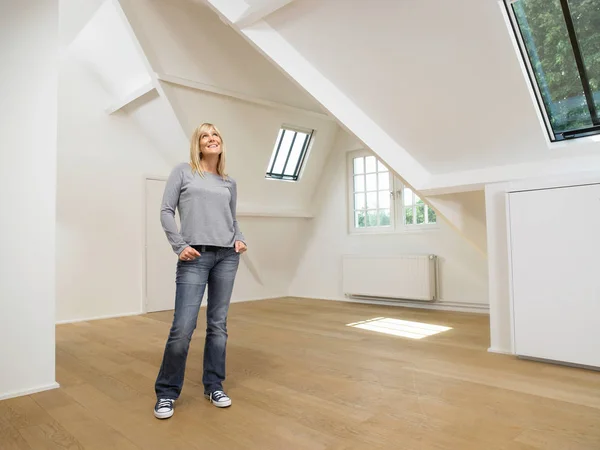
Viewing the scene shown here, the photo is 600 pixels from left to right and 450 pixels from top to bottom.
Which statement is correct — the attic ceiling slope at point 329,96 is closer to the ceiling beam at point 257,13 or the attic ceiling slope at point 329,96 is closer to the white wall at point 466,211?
the ceiling beam at point 257,13

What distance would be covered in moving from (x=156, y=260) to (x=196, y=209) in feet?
13.0

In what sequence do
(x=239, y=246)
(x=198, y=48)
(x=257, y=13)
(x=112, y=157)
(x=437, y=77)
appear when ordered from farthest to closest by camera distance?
(x=112, y=157), (x=198, y=48), (x=257, y=13), (x=437, y=77), (x=239, y=246)

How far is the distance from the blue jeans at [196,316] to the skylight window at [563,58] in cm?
231

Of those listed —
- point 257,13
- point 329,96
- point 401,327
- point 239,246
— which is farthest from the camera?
point 401,327

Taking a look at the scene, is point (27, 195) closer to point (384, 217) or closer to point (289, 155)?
point (289, 155)

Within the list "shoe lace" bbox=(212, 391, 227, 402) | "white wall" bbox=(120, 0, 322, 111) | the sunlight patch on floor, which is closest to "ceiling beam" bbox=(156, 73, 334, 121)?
"white wall" bbox=(120, 0, 322, 111)

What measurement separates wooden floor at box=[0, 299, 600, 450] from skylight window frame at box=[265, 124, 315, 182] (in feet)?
10.6

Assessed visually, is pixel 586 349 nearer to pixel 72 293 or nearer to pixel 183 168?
pixel 183 168

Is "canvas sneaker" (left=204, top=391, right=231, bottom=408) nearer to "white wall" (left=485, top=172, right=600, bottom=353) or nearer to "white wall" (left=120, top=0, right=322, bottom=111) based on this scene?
"white wall" (left=485, top=172, right=600, bottom=353)

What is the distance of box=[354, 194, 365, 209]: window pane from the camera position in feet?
21.1

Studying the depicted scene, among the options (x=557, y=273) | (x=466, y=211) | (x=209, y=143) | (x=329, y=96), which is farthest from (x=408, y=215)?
(x=209, y=143)

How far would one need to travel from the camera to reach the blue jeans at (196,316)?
6.87 ft

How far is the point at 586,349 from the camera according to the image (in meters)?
2.76

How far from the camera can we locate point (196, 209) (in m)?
2.12
